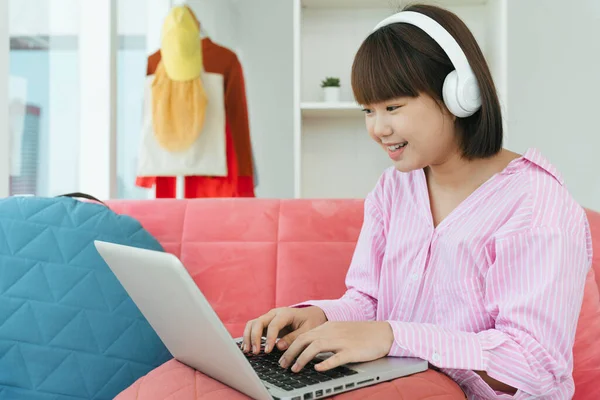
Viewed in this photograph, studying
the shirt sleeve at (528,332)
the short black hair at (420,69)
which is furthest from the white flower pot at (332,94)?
the shirt sleeve at (528,332)

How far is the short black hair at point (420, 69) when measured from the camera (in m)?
0.90

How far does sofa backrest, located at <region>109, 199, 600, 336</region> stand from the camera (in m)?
1.34

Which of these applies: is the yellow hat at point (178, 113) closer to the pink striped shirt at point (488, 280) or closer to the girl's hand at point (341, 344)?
the pink striped shirt at point (488, 280)

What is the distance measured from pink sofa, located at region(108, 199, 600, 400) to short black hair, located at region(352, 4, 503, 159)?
1.62 feet

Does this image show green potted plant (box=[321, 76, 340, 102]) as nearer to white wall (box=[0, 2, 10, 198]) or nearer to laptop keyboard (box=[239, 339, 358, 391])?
white wall (box=[0, 2, 10, 198])

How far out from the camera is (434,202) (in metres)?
1.03

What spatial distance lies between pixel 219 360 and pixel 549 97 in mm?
2240

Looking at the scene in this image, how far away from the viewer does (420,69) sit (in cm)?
90

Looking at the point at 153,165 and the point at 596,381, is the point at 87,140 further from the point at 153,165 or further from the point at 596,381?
the point at 596,381

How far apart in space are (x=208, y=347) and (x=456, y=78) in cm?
50

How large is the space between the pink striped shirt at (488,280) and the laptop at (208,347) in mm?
87

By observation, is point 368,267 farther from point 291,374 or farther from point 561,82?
point 561,82

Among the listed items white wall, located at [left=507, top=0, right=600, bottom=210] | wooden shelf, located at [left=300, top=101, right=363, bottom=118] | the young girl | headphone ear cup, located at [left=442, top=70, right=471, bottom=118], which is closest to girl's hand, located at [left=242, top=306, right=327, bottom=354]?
the young girl

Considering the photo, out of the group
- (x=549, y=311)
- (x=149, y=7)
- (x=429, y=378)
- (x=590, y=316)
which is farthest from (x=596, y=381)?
(x=149, y=7)
